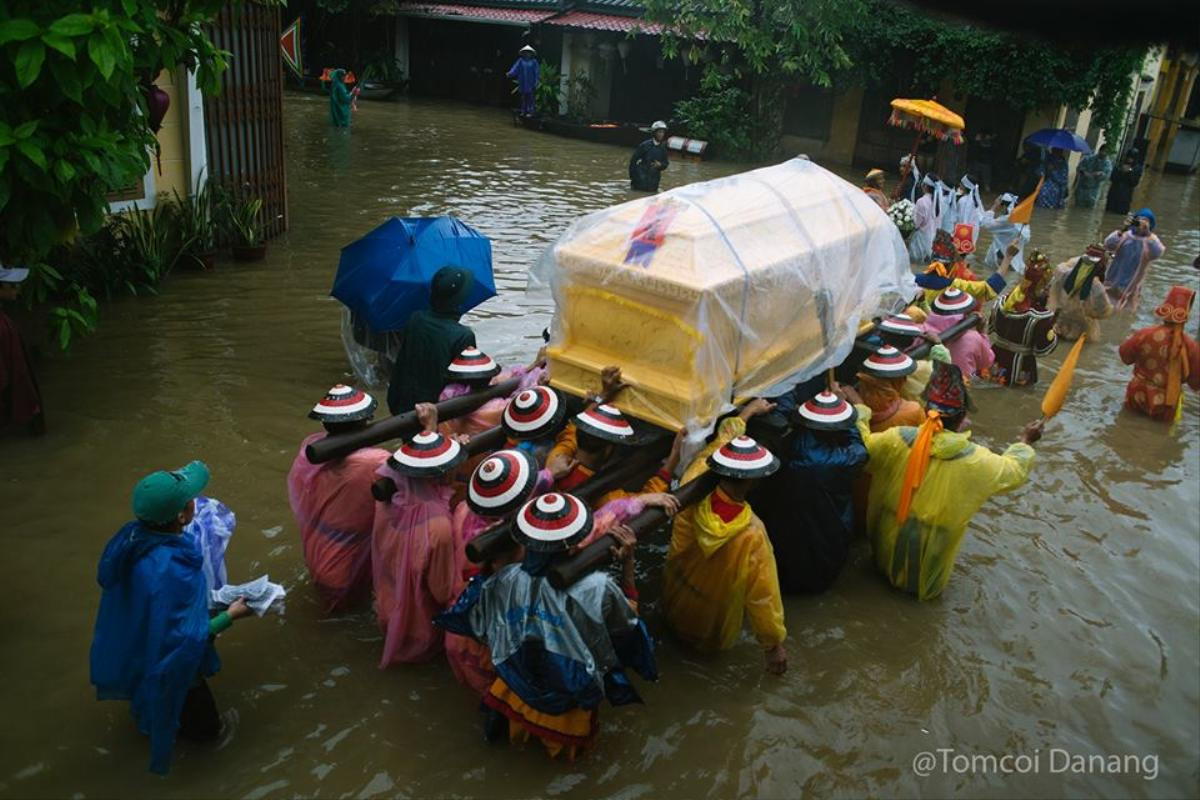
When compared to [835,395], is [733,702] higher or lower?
lower

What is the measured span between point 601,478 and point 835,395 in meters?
1.37

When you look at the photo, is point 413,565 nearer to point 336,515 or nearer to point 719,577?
point 336,515

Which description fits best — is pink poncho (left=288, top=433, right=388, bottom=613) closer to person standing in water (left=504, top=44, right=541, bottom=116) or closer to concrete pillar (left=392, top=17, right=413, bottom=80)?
person standing in water (left=504, top=44, right=541, bottom=116)

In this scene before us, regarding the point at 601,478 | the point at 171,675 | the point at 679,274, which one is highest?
the point at 679,274

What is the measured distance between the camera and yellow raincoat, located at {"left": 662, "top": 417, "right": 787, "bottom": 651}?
154 inches

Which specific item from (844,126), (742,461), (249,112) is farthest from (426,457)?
(844,126)

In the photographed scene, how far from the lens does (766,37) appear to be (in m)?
17.7

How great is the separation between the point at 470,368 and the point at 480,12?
856 inches

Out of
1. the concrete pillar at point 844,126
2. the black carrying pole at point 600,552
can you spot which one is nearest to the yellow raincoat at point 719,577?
the black carrying pole at point 600,552

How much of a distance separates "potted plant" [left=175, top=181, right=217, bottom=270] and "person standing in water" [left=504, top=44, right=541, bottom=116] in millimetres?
13746

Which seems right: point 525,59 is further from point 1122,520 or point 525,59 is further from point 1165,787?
point 1165,787

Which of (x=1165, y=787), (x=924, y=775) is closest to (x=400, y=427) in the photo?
(x=924, y=775)

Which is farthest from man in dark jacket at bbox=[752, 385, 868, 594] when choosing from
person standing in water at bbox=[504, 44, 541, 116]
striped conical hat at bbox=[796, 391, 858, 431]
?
person standing in water at bbox=[504, 44, 541, 116]

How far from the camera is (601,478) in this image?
4.01 metres
